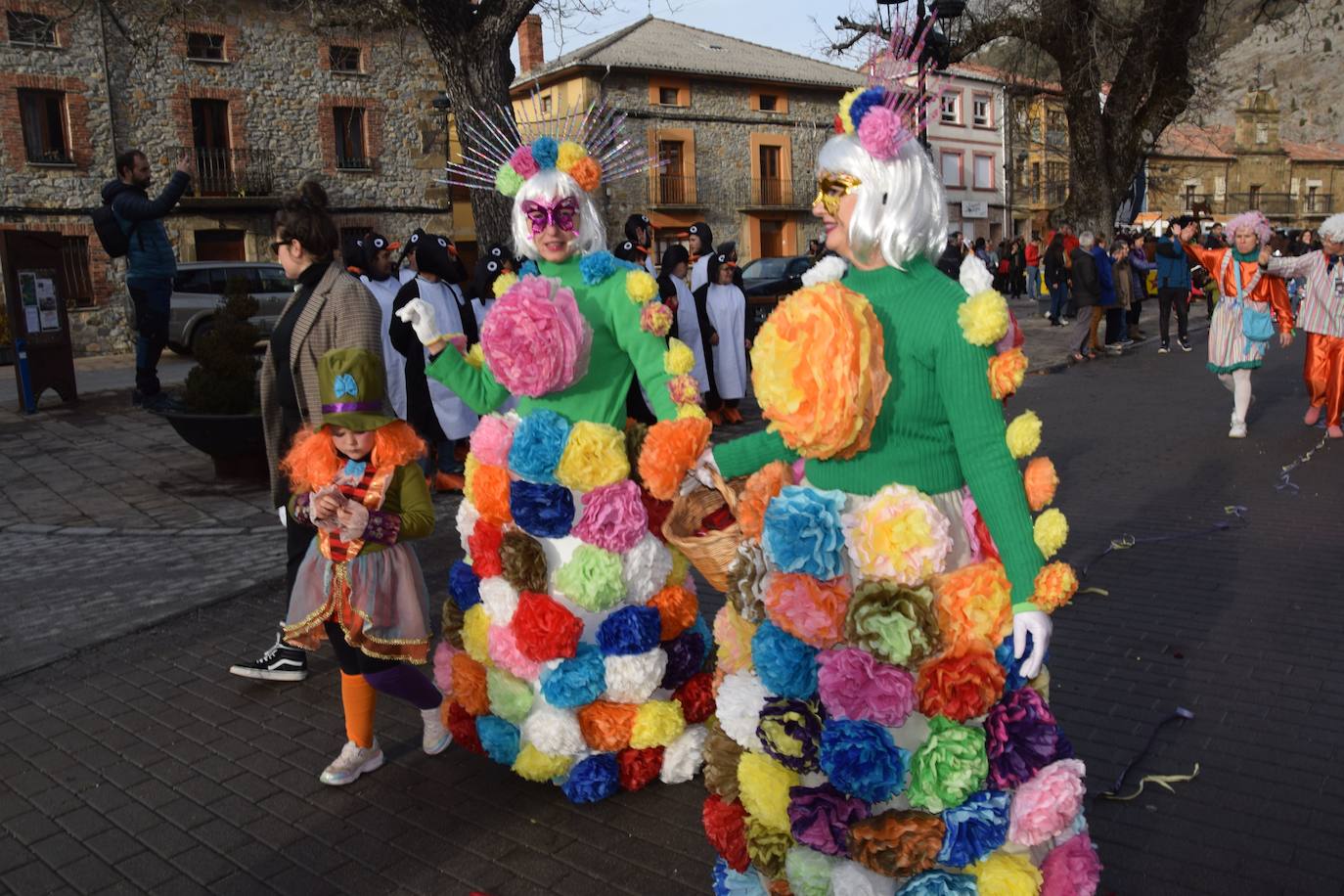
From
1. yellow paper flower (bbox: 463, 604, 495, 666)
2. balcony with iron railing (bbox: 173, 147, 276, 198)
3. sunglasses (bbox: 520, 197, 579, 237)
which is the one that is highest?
balcony with iron railing (bbox: 173, 147, 276, 198)

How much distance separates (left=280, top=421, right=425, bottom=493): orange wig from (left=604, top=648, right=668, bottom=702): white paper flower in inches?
40.1

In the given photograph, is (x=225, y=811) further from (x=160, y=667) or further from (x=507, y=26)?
(x=507, y=26)

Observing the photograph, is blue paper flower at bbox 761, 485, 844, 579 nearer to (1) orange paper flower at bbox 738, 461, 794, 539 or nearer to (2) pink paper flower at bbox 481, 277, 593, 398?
(1) orange paper flower at bbox 738, 461, 794, 539

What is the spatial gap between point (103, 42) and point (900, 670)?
89.1 ft

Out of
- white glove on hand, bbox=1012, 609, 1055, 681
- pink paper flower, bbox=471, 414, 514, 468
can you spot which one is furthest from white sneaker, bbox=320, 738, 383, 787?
white glove on hand, bbox=1012, 609, 1055, 681

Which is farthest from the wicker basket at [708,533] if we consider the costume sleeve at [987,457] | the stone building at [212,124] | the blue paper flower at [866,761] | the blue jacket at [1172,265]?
the stone building at [212,124]

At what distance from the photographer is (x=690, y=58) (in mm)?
40438

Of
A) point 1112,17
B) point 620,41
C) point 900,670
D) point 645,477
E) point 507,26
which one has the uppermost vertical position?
point 620,41

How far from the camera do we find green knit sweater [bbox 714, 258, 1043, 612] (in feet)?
7.38

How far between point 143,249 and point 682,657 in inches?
361

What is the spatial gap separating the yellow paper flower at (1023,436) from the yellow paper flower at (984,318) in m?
0.20

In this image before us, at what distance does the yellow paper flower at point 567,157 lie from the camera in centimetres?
381

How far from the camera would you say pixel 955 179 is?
175 feet

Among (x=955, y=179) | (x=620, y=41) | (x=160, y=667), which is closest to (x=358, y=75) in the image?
(x=620, y=41)
